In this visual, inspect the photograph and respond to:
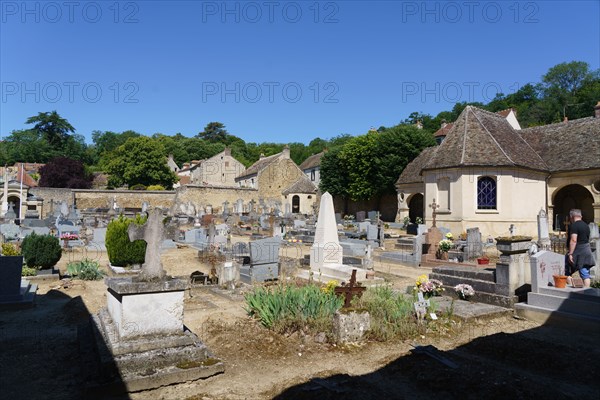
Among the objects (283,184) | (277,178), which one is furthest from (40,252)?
(283,184)

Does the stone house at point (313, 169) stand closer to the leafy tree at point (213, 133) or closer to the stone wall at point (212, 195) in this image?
the stone wall at point (212, 195)

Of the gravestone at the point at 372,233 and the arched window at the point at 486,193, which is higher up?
the arched window at the point at 486,193

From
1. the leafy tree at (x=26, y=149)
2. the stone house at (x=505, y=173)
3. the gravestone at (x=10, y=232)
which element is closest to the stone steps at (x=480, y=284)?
the stone house at (x=505, y=173)

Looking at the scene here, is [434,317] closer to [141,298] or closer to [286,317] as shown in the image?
[286,317]

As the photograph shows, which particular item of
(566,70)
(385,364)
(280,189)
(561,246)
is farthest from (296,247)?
(566,70)

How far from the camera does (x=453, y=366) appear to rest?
525 cm

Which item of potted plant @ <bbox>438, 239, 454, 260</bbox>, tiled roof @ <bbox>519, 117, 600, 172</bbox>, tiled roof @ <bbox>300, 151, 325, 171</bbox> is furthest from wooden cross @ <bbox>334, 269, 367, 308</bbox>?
tiled roof @ <bbox>300, 151, 325, 171</bbox>

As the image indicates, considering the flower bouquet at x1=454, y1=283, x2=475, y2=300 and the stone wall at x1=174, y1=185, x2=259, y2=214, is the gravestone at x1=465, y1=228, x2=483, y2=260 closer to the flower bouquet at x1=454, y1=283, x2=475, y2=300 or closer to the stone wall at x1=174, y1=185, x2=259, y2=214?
the flower bouquet at x1=454, y1=283, x2=475, y2=300

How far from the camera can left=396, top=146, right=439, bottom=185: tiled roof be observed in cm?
Answer: 3397

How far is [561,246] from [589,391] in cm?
1562

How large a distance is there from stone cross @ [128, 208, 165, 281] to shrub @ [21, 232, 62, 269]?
8188mm

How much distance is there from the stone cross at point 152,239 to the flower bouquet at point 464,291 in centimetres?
676

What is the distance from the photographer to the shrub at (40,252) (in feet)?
39.5

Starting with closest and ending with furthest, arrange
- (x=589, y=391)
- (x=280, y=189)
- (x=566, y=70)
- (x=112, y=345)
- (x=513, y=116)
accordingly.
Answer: (x=589, y=391) → (x=112, y=345) → (x=513, y=116) → (x=280, y=189) → (x=566, y=70)
